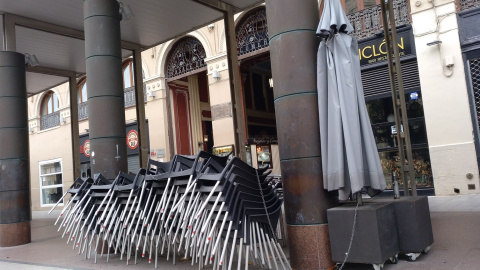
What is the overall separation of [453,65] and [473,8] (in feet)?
5.14

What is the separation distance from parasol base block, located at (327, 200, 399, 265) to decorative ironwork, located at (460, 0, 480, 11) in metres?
8.89

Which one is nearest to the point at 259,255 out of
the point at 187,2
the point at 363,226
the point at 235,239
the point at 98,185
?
the point at 235,239

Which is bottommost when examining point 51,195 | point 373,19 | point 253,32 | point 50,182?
point 51,195

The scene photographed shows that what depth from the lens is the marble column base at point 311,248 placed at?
473 centimetres

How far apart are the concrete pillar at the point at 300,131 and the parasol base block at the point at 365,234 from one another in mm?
207

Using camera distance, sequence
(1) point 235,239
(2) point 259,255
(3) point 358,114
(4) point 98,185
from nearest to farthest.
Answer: (1) point 235,239
(3) point 358,114
(2) point 259,255
(4) point 98,185

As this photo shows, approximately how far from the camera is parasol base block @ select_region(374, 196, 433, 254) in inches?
188

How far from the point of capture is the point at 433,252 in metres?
5.24

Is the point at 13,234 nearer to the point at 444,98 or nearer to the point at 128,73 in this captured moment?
the point at 128,73

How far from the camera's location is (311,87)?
501 cm

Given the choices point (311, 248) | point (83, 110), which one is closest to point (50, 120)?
point (83, 110)

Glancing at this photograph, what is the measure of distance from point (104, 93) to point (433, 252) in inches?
232

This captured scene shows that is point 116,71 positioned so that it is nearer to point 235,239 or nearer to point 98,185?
point 98,185

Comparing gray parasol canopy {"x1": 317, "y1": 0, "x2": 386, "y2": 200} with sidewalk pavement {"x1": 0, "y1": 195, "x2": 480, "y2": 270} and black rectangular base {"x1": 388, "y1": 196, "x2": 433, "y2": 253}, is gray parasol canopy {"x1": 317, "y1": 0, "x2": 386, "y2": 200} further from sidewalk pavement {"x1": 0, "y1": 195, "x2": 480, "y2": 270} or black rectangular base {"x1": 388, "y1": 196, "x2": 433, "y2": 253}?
sidewalk pavement {"x1": 0, "y1": 195, "x2": 480, "y2": 270}
